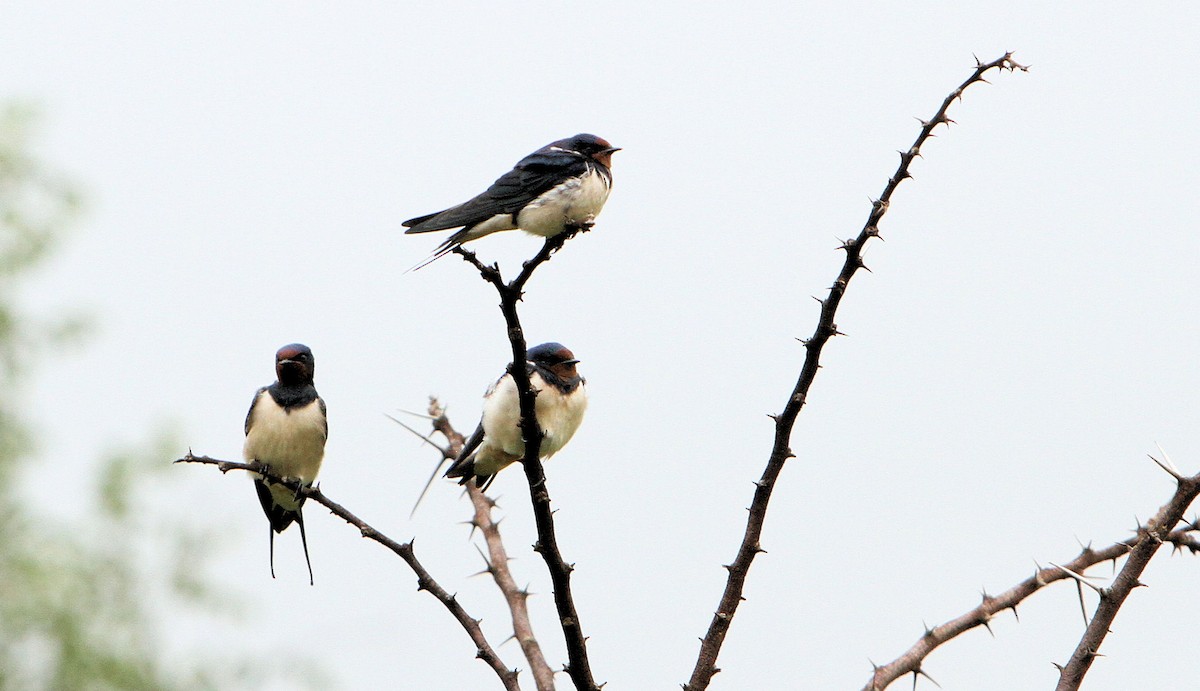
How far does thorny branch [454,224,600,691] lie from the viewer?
10.6ft

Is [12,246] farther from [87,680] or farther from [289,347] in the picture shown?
[289,347]

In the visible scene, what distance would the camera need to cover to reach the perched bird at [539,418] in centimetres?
532

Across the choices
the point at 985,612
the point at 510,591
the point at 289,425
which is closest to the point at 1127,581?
the point at 985,612

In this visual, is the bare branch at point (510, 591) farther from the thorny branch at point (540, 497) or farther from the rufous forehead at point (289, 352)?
the rufous forehead at point (289, 352)

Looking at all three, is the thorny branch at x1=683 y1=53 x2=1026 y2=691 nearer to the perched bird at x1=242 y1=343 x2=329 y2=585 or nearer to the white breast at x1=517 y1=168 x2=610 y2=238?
the white breast at x1=517 y1=168 x2=610 y2=238

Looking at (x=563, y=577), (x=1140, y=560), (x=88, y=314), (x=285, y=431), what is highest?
(x=88, y=314)

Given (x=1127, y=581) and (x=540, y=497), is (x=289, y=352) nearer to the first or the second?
(x=540, y=497)

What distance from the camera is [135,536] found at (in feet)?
40.4

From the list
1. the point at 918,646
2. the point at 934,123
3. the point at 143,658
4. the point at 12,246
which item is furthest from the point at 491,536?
the point at 12,246

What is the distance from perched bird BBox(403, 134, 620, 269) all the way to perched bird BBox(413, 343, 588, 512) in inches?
21.3

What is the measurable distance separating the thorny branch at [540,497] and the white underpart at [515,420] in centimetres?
178

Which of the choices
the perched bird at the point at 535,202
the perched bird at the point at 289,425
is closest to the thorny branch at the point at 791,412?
the perched bird at the point at 535,202

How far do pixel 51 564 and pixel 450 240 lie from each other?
7.02 meters

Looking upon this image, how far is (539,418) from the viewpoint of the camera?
17.7ft
